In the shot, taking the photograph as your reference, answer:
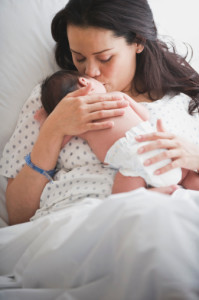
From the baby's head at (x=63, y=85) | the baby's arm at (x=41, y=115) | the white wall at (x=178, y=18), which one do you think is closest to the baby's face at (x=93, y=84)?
the baby's head at (x=63, y=85)

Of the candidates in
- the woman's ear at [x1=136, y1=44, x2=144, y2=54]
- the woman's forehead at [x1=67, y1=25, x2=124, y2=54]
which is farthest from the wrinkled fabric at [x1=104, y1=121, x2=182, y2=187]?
the woman's ear at [x1=136, y1=44, x2=144, y2=54]

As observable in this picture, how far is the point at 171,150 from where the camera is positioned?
98 centimetres

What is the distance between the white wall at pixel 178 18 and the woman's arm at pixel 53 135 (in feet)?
3.00

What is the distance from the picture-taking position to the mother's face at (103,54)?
114 cm

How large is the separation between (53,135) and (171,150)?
1.41 feet

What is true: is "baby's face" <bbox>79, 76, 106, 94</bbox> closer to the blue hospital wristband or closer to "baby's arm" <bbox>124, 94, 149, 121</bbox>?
"baby's arm" <bbox>124, 94, 149, 121</bbox>

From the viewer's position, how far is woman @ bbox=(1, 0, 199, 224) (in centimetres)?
104

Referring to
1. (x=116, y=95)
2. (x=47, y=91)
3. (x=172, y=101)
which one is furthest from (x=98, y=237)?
(x=172, y=101)

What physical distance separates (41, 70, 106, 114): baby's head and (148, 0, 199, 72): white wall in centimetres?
81

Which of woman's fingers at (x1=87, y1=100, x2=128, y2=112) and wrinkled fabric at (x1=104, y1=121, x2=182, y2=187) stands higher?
woman's fingers at (x1=87, y1=100, x2=128, y2=112)

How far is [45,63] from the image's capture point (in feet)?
4.82

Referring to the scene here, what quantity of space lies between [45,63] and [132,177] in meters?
0.81

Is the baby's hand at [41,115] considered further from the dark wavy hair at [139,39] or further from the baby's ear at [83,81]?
the dark wavy hair at [139,39]

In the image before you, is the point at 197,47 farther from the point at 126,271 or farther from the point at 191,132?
the point at 126,271
